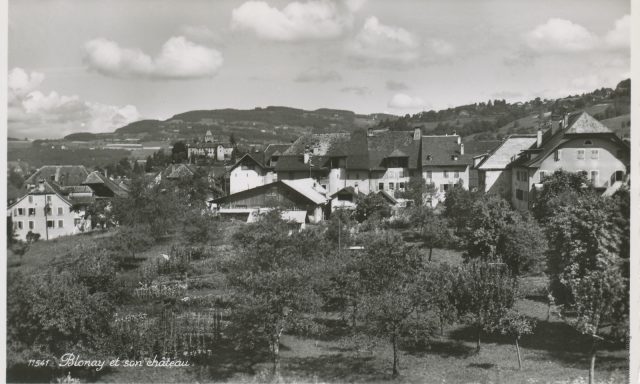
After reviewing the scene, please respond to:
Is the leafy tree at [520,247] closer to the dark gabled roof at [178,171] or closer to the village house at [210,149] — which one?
the dark gabled roof at [178,171]

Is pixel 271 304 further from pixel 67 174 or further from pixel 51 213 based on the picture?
pixel 67 174

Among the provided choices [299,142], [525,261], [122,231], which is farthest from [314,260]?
[299,142]

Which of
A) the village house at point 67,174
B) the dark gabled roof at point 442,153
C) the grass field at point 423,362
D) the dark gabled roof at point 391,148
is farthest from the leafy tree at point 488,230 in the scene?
the village house at point 67,174

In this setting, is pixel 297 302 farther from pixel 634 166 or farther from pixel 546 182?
pixel 546 182

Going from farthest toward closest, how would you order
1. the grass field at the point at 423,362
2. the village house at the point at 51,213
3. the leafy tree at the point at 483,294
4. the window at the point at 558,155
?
1. the village house at the point at 51,213
2. the window at the point at 558,155
3. the leafy tree at the point at 483,294
4. the grass field at the point at 423,362

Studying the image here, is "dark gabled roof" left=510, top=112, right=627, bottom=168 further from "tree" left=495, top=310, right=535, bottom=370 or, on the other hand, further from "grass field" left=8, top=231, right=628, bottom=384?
"tree" left=495, top=310, right=535, bottom=370

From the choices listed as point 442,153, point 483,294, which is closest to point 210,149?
point 442,153
